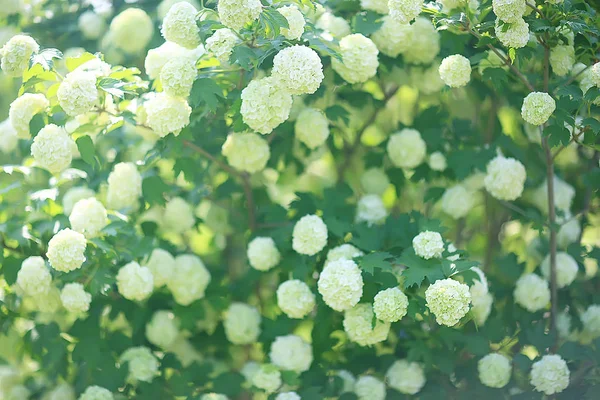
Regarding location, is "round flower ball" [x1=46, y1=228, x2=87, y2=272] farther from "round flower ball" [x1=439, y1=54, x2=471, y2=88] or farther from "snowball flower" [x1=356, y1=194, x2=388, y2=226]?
"round flower ball" [x1=439, y1=54, x2=471, y2=88]

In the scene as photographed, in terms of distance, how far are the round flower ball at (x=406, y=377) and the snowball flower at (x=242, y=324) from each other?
62 centimetres

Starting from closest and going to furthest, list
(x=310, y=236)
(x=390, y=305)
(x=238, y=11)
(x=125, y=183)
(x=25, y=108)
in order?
(x=238, y=11), (x=390, y=305), (x=25, y=108), (x=310, y=236), (x=125, y=183)

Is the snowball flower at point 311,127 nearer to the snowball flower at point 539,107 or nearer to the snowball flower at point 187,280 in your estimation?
the snowball flower at point 187,280

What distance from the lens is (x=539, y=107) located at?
2.37m

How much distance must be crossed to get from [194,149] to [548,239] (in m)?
1.67

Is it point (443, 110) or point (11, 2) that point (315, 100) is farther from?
point (11, 2)

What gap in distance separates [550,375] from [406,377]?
566mm

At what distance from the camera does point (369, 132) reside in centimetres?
338

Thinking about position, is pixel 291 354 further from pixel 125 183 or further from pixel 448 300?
pixel 125 183

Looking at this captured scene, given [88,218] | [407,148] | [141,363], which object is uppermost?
[88,218]

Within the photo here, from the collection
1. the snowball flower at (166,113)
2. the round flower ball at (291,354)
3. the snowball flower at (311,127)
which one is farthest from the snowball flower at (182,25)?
the round flower ball at (291,354)

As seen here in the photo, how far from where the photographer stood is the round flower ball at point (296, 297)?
2.68m

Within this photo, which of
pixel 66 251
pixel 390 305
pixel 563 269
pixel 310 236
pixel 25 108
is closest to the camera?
pixel 390 305

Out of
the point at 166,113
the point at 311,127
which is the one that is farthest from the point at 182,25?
the point at 311,127
